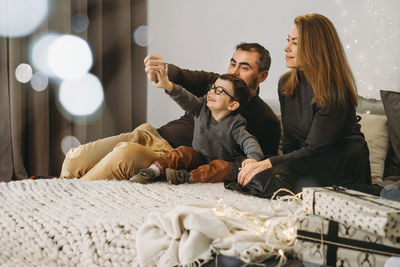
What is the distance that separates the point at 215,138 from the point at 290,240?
1.01m

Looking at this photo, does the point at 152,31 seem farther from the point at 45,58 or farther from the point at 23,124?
the point at 23,124

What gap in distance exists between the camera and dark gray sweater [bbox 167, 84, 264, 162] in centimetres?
179

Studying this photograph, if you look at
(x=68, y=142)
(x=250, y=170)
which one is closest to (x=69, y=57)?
(x=68, y=142)

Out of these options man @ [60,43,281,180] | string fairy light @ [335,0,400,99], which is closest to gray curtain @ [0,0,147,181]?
man @ [60,43,281,180]

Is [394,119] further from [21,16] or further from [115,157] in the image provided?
[21,16]

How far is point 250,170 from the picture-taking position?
1491 millimetres

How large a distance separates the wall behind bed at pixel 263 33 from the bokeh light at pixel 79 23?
542mm

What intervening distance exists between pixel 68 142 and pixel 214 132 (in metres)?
1.31

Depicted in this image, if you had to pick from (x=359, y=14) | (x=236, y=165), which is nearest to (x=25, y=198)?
(x=236, y=165)

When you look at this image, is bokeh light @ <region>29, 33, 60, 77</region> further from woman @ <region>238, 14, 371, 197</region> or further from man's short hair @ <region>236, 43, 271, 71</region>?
woman @ <region>238, 14, 371, 197</region>

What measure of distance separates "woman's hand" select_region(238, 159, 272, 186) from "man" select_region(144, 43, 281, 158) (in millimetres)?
427

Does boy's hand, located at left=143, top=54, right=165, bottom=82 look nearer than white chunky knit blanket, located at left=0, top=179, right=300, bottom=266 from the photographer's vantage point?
No

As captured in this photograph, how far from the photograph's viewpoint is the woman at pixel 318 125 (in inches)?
57.4

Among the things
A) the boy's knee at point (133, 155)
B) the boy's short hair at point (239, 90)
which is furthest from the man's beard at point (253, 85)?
the boy's knee at point (133, 155)
